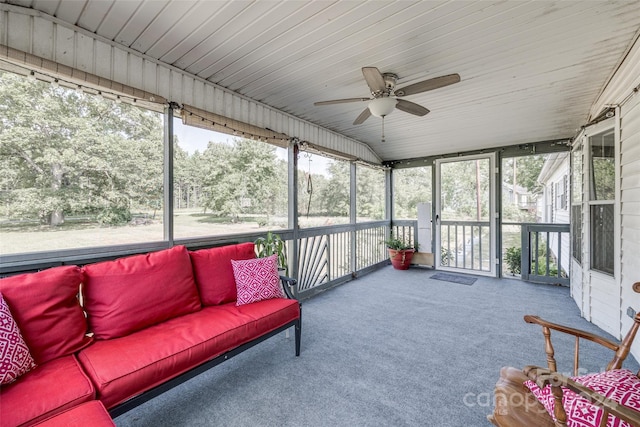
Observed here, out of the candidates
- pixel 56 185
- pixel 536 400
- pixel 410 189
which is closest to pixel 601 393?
pixel 536 400

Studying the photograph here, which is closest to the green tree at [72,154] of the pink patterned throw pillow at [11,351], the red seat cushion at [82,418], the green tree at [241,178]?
the green tree at [241,178]

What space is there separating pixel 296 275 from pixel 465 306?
226 cm

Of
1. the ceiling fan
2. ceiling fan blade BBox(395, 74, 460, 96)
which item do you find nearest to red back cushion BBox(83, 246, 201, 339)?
the ceiling fan

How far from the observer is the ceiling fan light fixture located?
251cm

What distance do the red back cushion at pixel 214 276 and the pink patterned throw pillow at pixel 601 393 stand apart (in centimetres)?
207

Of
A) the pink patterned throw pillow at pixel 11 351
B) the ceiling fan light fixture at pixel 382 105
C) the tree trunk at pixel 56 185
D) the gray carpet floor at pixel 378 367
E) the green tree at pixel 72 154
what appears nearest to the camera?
the pink patterned throw pillow at pixel 11 351

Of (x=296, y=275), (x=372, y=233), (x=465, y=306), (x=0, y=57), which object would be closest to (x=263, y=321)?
(x=296, y=275)

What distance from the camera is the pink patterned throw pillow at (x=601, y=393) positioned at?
98 cm

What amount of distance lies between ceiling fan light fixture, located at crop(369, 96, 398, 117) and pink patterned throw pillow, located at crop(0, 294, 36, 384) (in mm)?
2817

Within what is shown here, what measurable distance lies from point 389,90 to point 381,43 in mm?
382

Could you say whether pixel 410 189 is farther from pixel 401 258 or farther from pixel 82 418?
pixel 82 418

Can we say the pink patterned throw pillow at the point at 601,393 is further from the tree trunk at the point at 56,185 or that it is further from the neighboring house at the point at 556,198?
the neighboring house at the point at 556,198

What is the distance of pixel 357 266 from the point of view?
515 cm

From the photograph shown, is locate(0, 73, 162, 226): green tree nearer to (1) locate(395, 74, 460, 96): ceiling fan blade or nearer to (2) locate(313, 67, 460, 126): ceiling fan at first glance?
(2) locate(313, 67, 460, 126): ceiling fan
